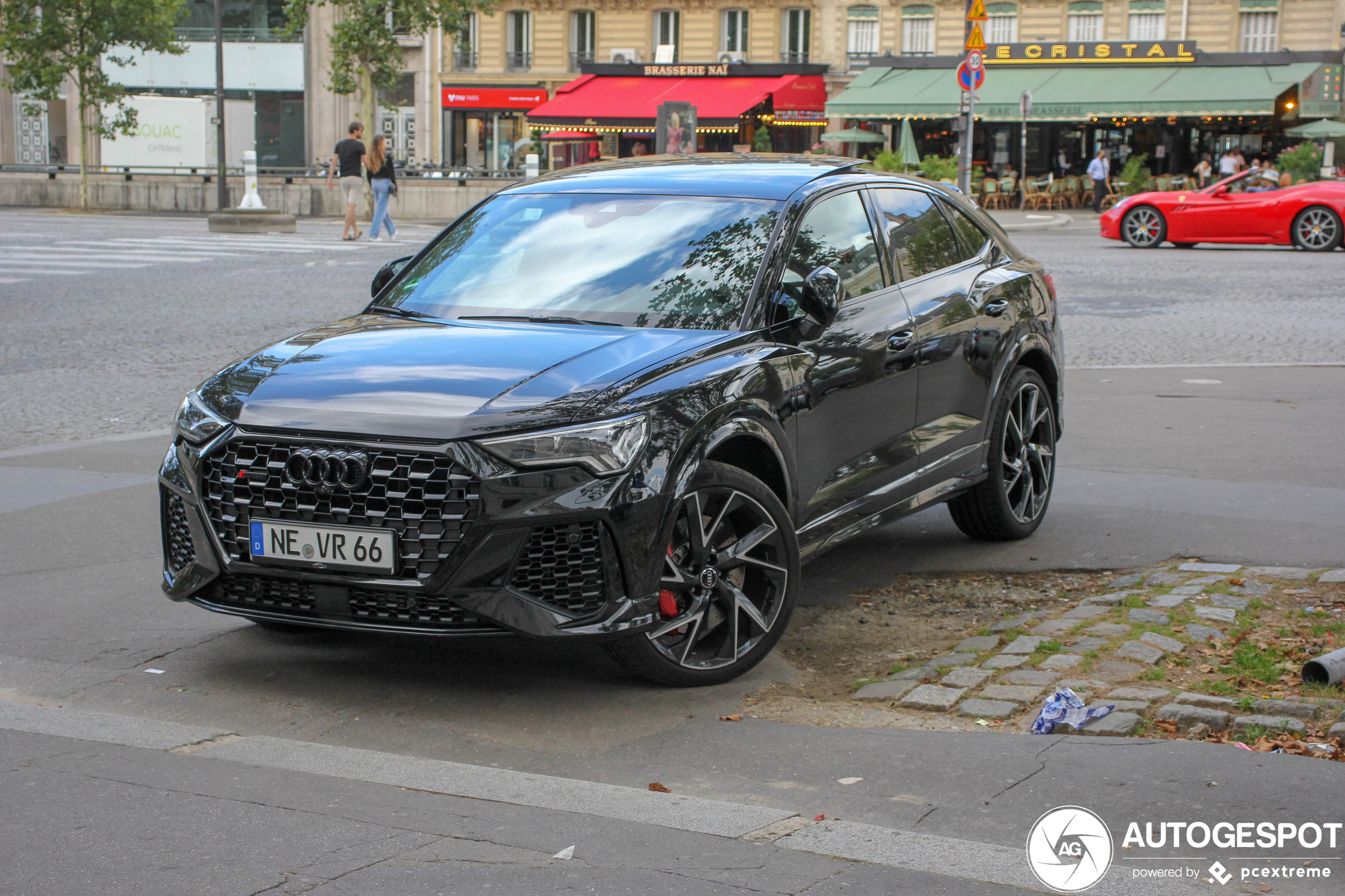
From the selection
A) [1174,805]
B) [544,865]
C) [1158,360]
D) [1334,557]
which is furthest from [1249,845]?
[1158,360]

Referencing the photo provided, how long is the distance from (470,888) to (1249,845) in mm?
1725

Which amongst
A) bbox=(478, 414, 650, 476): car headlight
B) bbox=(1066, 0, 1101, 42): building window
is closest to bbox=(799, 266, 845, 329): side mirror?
bbox=(478, 414, 650, 476): car headlight

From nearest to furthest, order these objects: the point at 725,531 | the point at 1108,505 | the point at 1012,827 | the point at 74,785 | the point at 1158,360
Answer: the point at 1012,827
the point at 74,785
the point at 725,531
the point at 1108,505
the point at 1158,360

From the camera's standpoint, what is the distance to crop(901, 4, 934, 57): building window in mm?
51000

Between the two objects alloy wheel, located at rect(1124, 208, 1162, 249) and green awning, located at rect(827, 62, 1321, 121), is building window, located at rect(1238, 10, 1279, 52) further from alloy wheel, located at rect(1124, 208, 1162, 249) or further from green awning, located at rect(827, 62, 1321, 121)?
alloy wheel, located at rect(1124, 208, 1162, 249)

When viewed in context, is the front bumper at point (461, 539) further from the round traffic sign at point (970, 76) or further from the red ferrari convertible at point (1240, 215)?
the red ferrari convertible at point (1240, 215)

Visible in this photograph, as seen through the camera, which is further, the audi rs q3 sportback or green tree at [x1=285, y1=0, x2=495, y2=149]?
green tree at [x1=285, y1=0, x2=495, y2=149]

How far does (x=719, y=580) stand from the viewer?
468 cm

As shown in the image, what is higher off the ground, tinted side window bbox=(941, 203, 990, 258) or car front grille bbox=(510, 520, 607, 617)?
tinted side window bbox=(941, 203, 990, 258)

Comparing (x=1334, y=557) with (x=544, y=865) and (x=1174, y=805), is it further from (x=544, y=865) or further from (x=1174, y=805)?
(x=544, y=865)

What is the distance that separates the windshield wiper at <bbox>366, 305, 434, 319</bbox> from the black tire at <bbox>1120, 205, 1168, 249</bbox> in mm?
21735

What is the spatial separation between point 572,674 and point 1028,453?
2.85 meters

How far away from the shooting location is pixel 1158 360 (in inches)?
500

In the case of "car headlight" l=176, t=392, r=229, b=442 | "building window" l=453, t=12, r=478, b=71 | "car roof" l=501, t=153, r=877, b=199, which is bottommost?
"car headlight" l=176, t=392, r=229, b=442
